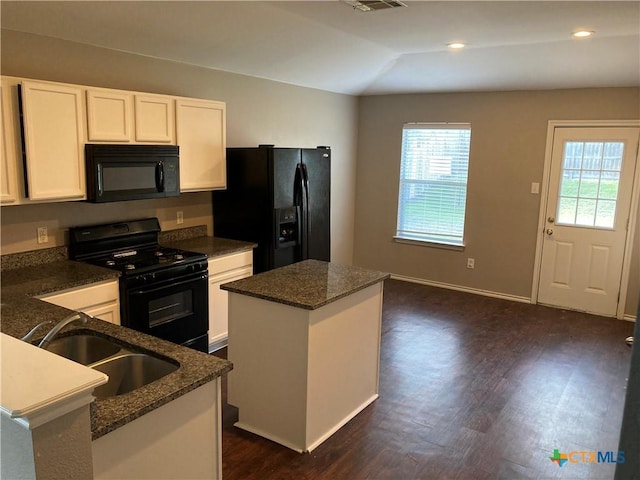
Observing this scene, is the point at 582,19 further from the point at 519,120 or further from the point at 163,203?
the point at 163,203

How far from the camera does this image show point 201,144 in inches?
161

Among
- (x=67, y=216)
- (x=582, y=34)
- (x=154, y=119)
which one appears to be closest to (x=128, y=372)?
(x=67, y=216)

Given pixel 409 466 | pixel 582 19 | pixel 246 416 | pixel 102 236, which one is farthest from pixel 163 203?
pixel 582 19

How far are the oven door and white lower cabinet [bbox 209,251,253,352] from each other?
10cm

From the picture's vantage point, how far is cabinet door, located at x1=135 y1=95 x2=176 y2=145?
3.57m

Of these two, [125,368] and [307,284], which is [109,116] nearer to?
[307,284]

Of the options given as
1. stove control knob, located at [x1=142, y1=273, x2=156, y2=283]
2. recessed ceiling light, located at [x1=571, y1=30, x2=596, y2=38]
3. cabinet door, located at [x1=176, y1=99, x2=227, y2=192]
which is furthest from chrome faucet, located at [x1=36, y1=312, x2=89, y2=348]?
recessed ceiling light, located at [x1=571, y1=30, x2=596, y2=38]

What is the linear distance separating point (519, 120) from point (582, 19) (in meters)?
1.96

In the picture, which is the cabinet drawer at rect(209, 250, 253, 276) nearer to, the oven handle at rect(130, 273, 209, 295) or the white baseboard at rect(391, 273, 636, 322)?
the oven handle at rect(130, 273, 209, 295)

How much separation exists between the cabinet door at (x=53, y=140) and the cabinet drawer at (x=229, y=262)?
1.10 meters

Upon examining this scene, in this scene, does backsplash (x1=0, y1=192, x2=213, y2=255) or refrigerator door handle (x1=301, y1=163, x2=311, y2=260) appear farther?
refrigerator door handle (x1=301, y1=163, x2=311, y2=260)

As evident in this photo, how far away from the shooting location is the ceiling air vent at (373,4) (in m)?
3.27

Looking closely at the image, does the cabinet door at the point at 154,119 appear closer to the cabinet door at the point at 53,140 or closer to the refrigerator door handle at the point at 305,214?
the cabinet door at the point at 53,140

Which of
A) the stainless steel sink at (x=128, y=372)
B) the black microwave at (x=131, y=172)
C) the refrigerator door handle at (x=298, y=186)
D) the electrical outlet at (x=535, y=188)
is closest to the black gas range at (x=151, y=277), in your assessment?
the black microwave at (x=131, y=172)
